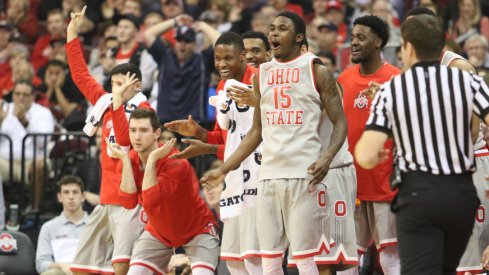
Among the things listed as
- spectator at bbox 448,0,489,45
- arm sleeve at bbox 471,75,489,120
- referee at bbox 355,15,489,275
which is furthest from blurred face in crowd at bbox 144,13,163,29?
arm sleeve at bbox 471,75,489,120

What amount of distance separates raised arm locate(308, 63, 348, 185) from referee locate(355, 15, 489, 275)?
1380 millimetres

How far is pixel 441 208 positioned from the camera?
20.7ft

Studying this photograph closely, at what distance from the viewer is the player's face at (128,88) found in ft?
32.4

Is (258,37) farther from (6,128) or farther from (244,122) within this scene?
(6,128)

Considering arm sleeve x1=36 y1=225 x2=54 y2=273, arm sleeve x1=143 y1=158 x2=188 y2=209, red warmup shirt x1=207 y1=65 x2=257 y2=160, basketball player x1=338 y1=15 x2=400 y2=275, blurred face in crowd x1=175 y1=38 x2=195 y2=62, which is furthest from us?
blurred face in crowd x1=175 y1=38 x2=195 y2=62

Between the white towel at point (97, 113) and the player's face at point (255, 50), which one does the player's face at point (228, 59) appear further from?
the white towel at point (97, 113)

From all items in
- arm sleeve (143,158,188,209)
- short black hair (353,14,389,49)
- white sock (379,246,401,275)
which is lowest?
white sock (379,246,401,275)

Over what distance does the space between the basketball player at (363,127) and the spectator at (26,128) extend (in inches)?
221

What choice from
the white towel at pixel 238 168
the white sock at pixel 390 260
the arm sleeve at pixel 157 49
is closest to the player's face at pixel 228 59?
the white towel at pixel 238 168

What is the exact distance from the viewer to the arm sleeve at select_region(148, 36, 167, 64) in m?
14.0

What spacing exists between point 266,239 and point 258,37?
2.20 metres

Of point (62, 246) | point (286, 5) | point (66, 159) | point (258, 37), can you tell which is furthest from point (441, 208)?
point (286, 5)

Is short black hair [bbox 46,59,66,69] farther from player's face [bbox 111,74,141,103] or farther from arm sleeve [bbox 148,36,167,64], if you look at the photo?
player's face [bbox 111,74,141,103]

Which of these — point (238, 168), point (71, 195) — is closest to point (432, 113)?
point (238, 168)
